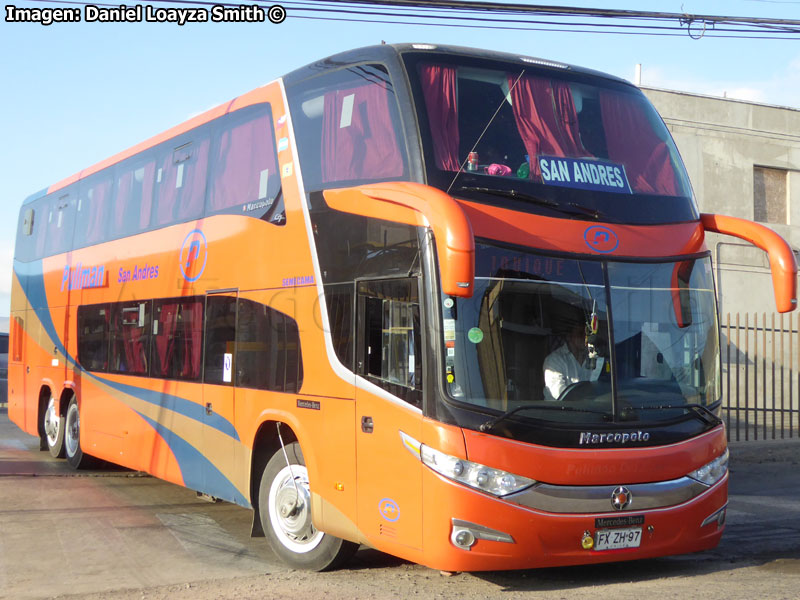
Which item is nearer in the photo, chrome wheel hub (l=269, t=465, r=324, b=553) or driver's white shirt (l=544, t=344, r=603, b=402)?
driver's white shirt (l=544, t=344, r=603, b=402)

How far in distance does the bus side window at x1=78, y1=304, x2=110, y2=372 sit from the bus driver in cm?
790

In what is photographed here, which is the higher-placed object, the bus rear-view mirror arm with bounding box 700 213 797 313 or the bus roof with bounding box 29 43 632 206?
the bus roof with bounding box 29 43 632 206

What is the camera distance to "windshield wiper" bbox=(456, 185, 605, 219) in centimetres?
717

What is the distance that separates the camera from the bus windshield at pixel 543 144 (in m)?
7.29

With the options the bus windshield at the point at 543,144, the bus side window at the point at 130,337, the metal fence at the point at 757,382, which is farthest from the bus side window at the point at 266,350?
the metal fence at the point at 757,382

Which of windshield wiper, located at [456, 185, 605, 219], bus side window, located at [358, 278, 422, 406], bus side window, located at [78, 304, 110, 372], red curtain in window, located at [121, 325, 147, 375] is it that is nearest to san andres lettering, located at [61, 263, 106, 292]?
bus side window, located at [78, 304, 110, 372]

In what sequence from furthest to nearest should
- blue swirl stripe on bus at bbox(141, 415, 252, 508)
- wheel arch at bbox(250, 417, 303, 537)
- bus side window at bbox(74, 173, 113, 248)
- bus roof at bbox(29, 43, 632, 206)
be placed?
bus side window at bbox(74, 173, 113, 248) < blue swirl stripe on bus at bbox(141, 415, 252, 508) < wheel arch at bbox(250, 417, 303, 537) < bus roof at bbox(29, 43, 632, 206)

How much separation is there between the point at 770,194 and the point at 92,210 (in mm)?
16549

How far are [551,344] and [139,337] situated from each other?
6615 millimetres

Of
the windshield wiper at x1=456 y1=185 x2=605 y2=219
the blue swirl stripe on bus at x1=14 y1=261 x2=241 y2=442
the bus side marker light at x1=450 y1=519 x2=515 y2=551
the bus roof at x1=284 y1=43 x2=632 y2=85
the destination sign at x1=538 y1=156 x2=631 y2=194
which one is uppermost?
the bus roof at x1=284 y1=43 x2=632 y2=85

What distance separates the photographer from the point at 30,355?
663 inches

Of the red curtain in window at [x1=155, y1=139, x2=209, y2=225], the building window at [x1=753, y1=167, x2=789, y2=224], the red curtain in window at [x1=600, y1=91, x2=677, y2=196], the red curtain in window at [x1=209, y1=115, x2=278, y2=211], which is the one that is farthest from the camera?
the building window at [x1=753, y1=167, x2=789, y2=224]

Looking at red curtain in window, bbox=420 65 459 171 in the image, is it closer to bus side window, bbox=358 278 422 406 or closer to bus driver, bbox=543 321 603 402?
bus side window, bbox=358 278 422 406

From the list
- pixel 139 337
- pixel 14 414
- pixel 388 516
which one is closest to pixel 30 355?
pixel 14 414
